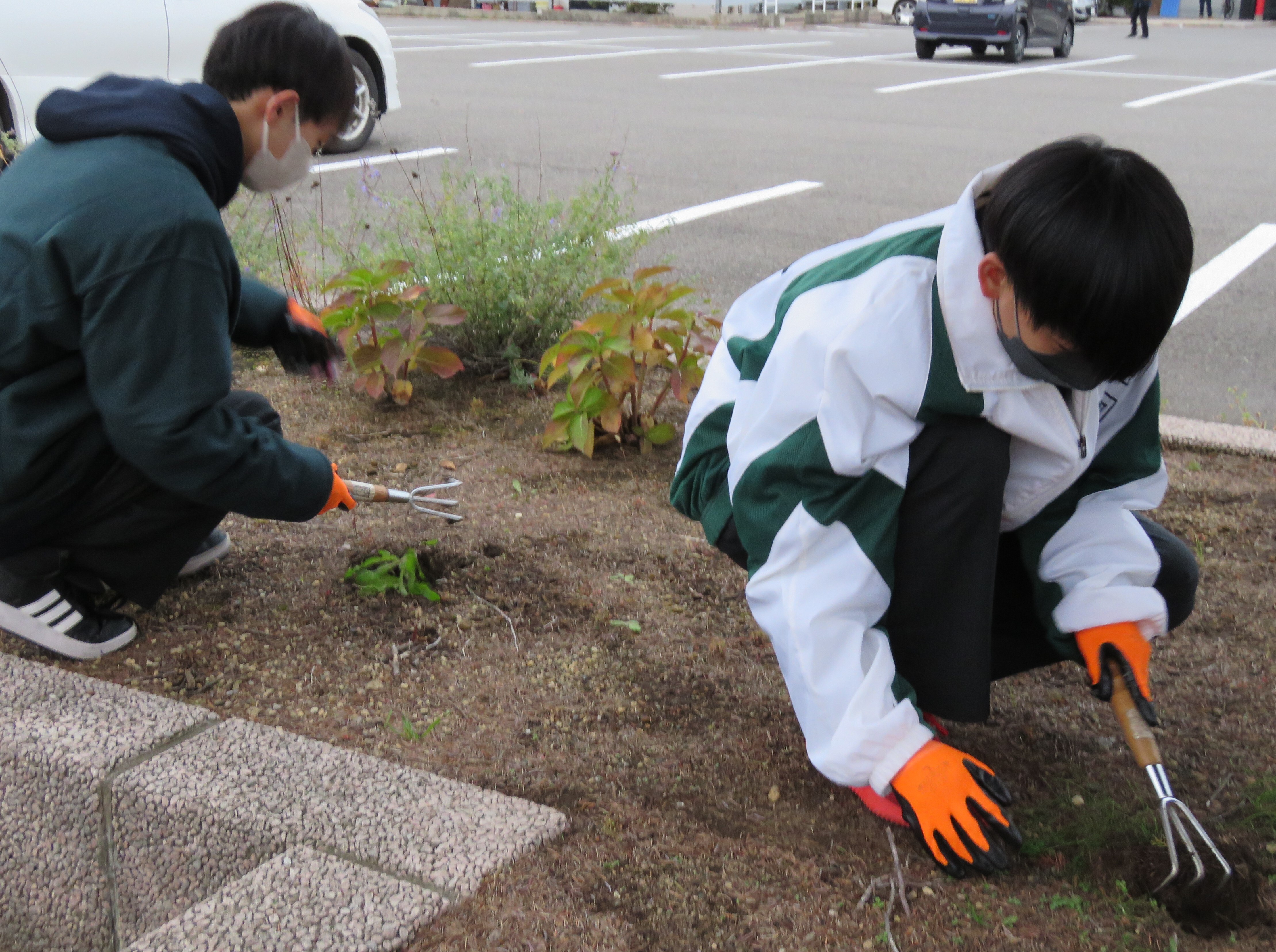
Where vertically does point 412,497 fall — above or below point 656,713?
above

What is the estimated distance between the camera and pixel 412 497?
264 centimetres

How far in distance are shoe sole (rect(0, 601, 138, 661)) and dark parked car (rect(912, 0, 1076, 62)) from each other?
15.6 metres

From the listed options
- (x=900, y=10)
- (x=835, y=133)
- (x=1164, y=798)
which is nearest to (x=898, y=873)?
(x=1164, y=798)

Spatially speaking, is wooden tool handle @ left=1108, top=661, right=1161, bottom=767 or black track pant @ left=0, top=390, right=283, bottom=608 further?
black track pant @ left=0, top=390, right=283, bottom=608

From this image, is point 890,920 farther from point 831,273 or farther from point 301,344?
point 301,344

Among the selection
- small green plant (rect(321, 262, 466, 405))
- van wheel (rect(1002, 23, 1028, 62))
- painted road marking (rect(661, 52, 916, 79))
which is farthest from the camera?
van wheel (rect(1002, 23, 1028, 62))

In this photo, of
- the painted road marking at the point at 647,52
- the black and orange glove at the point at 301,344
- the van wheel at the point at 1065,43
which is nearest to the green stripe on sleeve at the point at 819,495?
the black and orange glove at the point at 301,344

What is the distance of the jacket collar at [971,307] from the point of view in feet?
5.23

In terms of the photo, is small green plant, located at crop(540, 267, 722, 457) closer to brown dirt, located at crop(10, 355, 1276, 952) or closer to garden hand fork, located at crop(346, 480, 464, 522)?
brown dirt, located at crop(10, 355, 1276, 952)

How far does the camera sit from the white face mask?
2.12 meters

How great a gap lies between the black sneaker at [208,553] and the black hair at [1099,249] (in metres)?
1.72

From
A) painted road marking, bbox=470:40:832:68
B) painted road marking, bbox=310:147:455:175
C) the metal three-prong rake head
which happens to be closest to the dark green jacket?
the metal three-prong rake head

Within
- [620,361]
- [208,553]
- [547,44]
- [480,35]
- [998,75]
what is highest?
[480,35]

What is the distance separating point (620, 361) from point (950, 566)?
1426 millimetres
